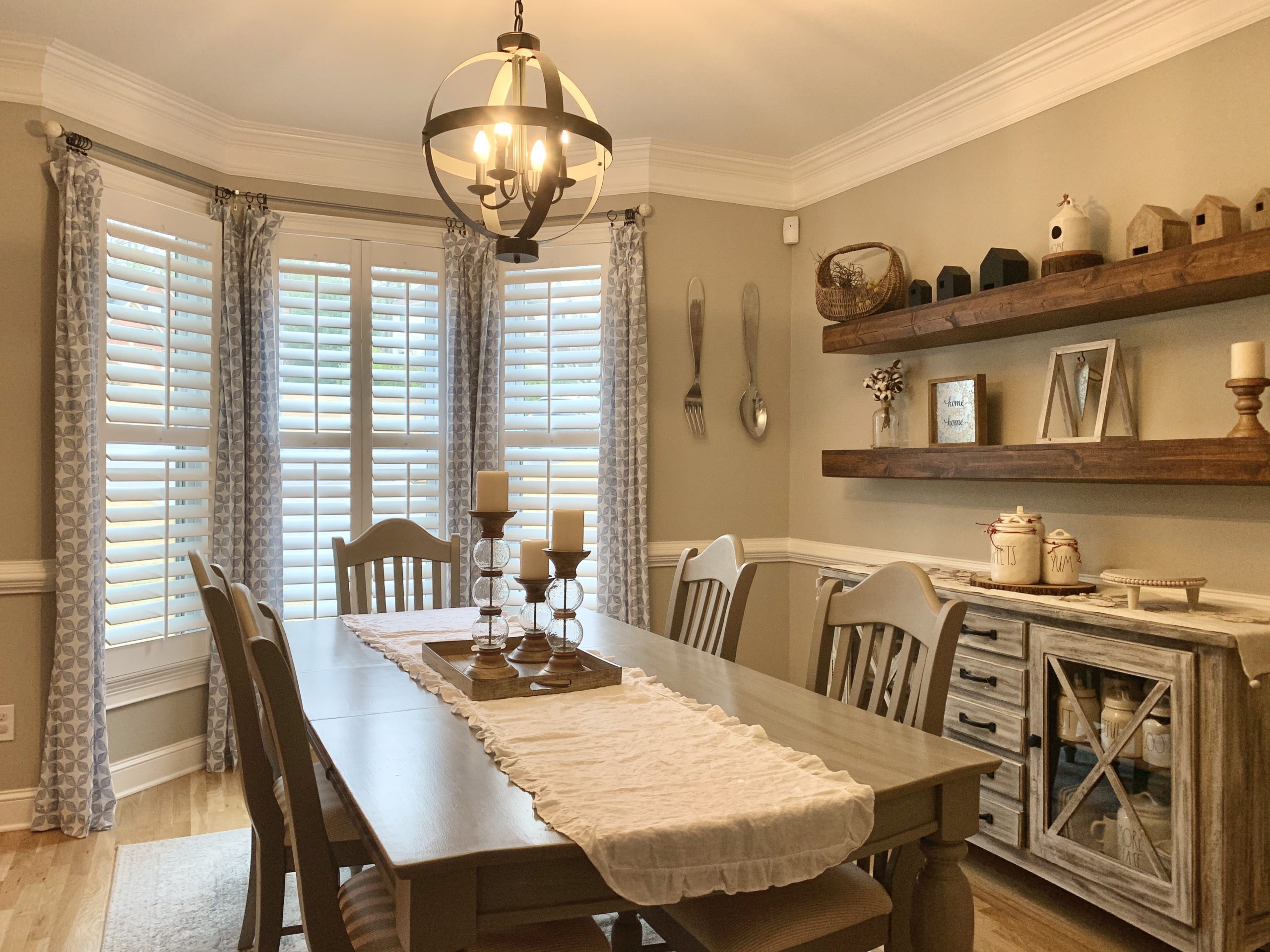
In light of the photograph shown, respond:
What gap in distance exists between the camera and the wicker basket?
3531 mm

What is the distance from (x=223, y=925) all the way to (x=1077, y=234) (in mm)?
3157

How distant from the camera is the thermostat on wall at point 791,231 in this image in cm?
429

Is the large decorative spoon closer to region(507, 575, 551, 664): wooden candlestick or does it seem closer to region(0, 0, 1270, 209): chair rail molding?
region(0, 0, 1270, 209): chair rail molding

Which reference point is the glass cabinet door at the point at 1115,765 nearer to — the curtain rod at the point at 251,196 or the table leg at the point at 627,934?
the table leg at the point at 627,934

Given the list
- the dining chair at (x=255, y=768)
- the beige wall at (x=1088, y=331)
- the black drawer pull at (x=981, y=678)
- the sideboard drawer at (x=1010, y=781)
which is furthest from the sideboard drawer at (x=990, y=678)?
the dining chair at (x=255, y=768)

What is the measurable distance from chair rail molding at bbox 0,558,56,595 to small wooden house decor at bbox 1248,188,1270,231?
3.80m

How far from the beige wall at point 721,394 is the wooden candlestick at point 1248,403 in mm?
2189

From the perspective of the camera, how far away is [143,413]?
3455 mm

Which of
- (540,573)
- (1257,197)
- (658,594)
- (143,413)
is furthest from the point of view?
(658,594)

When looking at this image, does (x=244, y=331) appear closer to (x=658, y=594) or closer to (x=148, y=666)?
(x=148, y=666)

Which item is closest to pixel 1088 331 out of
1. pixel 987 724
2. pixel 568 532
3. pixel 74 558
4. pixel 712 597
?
pixel 987 724

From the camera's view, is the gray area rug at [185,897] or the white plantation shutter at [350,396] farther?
the white plantation shutter at [350,396]

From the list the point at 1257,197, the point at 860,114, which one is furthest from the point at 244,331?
the point at 1257,197

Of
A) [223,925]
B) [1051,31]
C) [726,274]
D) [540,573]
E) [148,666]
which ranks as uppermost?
[1051,31]
